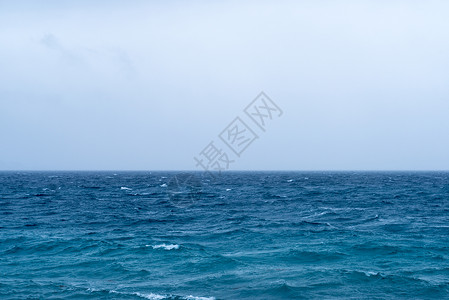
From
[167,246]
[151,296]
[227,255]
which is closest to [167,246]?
[167,246]

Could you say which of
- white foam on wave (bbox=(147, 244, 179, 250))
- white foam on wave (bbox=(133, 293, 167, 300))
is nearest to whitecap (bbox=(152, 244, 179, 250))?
white foam on wave (bbox=(147, 244, 179, 250))

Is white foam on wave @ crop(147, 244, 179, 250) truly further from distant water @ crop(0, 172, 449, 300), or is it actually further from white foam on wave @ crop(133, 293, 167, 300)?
white foam on wave @ crop(133, 293, 167, 300)

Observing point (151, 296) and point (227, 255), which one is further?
point (227, 255)

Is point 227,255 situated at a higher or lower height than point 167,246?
lower

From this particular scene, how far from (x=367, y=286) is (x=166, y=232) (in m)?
18.0

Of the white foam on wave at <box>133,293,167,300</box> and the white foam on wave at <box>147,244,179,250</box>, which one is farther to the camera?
the white foam on wave at <box>147,244,179,250</box>

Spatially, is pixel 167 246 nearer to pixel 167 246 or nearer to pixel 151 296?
pixel 167 246

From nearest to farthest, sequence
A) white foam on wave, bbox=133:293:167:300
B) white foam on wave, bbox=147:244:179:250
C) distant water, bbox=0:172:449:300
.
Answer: white foam on wave, bbox=133:293:167:300 < distant water, bbox=0:172:449:300 < white foam on wave, bbox=147:244:179:250

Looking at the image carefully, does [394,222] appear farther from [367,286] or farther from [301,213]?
[367,286]

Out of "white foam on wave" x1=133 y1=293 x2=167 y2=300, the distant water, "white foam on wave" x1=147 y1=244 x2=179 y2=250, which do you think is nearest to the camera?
"white foam on wave" x1=133 y1=293 x2=167 y2=300

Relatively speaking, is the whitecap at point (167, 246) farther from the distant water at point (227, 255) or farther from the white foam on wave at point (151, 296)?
the white foam on wave at point (151, 296)

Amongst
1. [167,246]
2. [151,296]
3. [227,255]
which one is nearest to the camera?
[151,296]

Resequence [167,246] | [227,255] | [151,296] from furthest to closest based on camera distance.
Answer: [167,246]
[227,255]
[151,296]

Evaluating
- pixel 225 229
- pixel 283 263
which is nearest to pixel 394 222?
pixel 225 229
